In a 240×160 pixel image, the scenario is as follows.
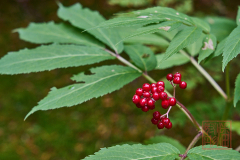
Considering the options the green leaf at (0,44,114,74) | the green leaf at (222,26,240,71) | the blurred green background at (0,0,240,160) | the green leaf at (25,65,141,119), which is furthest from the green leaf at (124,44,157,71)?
the blurred green background at (0,0,240,160)

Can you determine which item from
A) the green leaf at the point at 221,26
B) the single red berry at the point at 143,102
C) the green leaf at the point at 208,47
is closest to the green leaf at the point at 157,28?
the green leaf at the point at 208,47

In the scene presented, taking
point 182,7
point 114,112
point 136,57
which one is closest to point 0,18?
point 114,112

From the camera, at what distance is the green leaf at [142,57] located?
1.35 m

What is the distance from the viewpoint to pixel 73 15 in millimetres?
1511

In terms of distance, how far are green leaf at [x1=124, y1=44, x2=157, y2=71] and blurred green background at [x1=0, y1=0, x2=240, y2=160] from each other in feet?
5.58

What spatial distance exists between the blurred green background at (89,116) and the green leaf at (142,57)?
5.58ft

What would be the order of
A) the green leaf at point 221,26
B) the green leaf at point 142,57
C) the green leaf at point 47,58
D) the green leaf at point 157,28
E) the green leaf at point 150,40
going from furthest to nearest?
the green leaf at point 221,26 → the green leaf at point 150,40 → the green leaf at point 142,57 → the green leaf at point 47,58 → the green leaf at point 157,28

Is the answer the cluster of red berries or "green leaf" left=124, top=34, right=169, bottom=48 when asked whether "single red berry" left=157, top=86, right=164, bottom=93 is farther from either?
"green leaf" left=124, top=34, right=169, bottom=48

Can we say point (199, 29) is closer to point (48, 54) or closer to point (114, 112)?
point (48, 54)

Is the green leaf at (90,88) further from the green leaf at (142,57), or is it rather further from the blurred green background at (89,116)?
the blurred green background at (89,116)

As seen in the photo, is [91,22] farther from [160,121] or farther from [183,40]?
[160,121]

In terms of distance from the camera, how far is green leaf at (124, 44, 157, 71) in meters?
1.35

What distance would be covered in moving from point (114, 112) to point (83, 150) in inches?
34.2

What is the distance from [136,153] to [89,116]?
10.1ft
